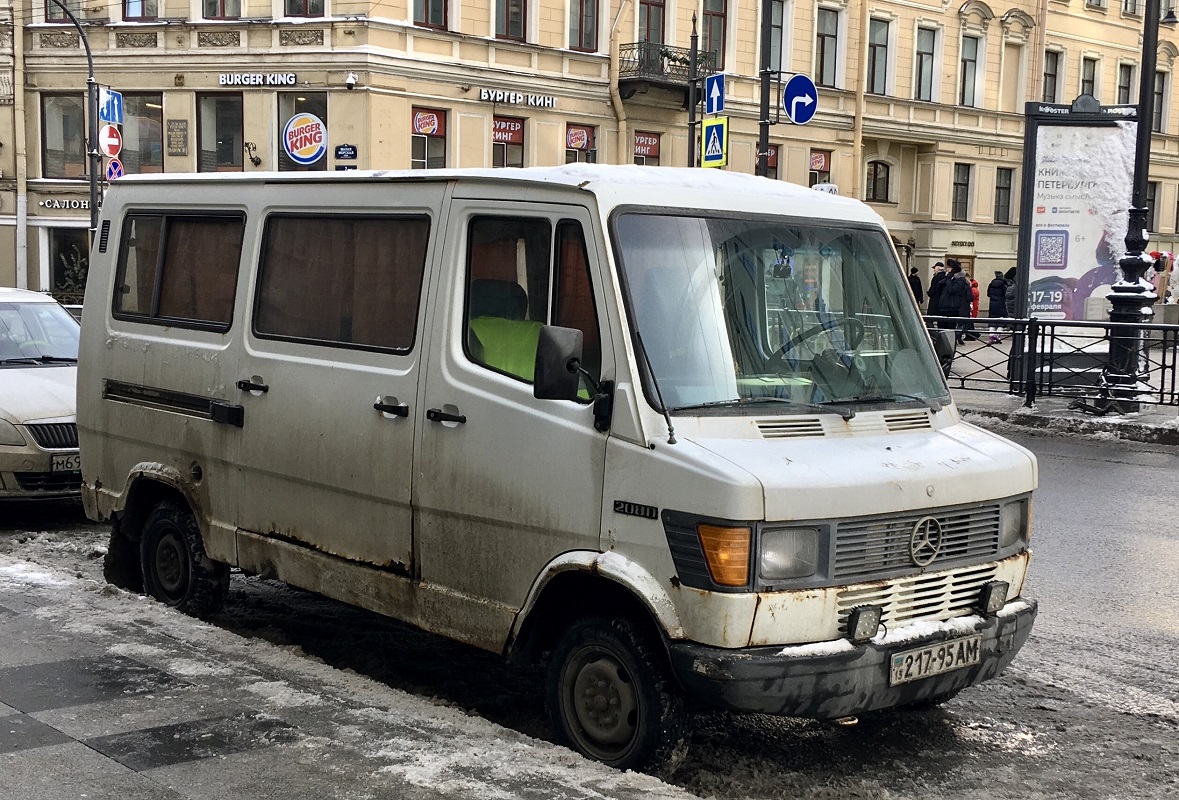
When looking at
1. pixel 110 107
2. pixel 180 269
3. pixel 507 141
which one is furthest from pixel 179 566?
pixel 507 141

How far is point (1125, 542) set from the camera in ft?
30.6

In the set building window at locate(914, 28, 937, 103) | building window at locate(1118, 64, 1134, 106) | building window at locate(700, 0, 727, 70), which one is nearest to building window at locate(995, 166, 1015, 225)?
building window at locate(914, 28, 937, 103)

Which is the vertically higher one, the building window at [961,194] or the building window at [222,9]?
the building window at [222,9]

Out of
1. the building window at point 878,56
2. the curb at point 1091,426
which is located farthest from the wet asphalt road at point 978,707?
the building window at point 878,56

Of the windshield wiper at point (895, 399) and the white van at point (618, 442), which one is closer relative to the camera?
the white van at point (618, 442)

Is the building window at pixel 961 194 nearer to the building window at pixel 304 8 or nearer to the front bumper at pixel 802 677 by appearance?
the building window at pixel 304 8

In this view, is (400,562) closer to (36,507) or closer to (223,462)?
(223,462)

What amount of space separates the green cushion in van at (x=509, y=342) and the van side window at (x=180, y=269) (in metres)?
1.70

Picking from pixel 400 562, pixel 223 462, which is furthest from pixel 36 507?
pixel 400 562

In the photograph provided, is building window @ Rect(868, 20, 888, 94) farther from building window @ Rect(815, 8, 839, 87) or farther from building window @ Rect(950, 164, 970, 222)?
building window @ Rect(950, 164, 970, 222)

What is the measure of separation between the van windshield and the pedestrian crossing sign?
43.0ft

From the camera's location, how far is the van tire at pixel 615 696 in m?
4.61

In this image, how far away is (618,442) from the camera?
186 inches

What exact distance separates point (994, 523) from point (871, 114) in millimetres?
40269
